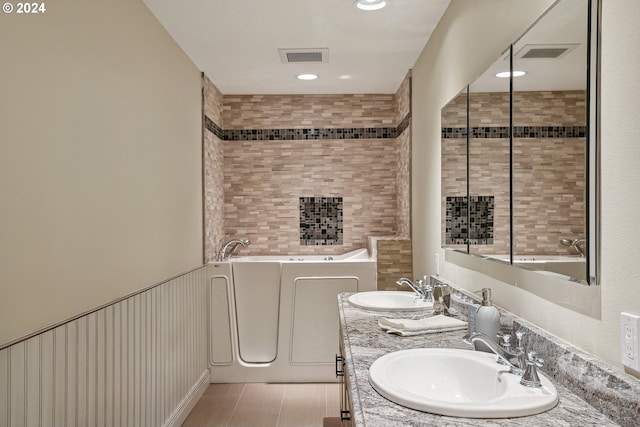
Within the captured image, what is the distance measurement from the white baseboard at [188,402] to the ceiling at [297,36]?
241 centimetres

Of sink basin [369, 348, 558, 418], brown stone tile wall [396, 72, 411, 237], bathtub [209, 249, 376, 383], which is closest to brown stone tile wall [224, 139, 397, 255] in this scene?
brown stone tile wall [396, 72, 411, 237]

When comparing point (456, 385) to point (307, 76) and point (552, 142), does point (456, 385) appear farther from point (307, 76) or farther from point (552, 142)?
point (307, 76)

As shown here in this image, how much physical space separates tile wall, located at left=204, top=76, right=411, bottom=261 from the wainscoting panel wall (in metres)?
1.06

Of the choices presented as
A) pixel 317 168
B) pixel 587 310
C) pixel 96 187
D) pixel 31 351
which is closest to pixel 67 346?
pixel 31 351

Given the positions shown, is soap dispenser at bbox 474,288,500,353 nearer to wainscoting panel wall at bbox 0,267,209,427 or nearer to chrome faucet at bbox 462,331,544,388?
chrome faucet at bbox 462,331,544,388

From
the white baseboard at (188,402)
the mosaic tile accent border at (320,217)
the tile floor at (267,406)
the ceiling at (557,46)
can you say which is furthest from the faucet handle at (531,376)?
the mosaic tile accent border at (320,217)

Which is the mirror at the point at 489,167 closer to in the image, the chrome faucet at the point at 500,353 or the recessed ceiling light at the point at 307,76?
the chrome faucet at the point at 500,353

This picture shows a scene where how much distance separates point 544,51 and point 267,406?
9.65 feet

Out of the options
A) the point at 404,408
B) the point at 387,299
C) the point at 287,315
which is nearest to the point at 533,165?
the point at 404,408

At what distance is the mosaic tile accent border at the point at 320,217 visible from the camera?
4.48 m

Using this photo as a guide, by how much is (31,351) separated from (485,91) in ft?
6.39

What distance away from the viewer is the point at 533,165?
1.58 meters

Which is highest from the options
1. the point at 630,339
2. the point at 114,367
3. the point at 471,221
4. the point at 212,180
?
the point at 212,180

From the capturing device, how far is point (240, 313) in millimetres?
3994
